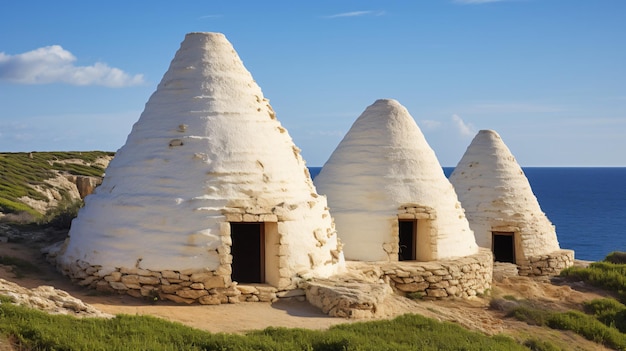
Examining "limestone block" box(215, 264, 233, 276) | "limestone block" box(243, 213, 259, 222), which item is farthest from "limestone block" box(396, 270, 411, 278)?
"limestone block" box(215, 264, 233, 276)

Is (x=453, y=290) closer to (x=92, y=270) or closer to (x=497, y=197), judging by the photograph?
(x=497, y=197)

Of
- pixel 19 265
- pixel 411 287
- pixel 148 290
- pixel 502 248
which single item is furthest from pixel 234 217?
pixel 502 248

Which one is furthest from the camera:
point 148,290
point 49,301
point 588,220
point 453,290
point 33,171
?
point 588,220

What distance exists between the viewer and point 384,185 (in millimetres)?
15328

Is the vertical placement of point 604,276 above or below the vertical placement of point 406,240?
below

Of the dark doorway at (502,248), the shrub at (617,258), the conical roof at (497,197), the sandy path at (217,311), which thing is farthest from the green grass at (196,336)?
the shrub at (617,258)

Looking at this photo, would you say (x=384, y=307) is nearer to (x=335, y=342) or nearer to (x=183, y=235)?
(x=335, y=342)

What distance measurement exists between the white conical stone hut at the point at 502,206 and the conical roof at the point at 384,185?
12.0ft

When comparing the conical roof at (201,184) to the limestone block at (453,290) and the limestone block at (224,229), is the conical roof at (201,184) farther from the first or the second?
the limestone block at (453,290)

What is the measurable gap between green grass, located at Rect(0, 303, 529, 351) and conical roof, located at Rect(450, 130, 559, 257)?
9627 millimetres

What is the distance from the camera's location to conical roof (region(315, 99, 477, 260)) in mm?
15031

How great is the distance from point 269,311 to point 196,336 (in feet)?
7.58

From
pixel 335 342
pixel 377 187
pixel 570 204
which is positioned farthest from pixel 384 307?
pixel 570 204

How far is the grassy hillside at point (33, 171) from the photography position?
3030 centimetres
